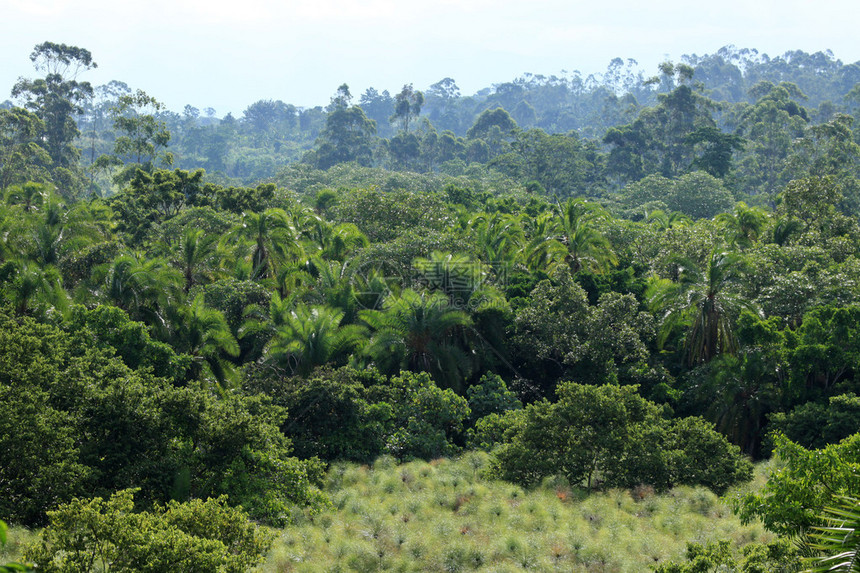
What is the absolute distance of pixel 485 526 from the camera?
1636 cm

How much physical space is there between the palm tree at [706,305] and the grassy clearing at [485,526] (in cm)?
704

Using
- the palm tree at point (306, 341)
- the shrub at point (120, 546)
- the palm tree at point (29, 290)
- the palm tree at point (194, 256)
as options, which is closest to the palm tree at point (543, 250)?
the palm tree at point (306, 341)

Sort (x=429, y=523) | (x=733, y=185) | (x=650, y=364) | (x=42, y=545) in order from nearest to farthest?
(x=42, y=545), (x=429, y=523), (x=650, y=364), (x=733, y=185)

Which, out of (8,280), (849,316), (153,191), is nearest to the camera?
(849,316)

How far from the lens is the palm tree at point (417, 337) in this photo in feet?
86.0

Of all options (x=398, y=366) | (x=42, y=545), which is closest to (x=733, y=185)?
(x=398, y=366)

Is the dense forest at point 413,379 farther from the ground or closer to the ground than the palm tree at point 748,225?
closer to the ground

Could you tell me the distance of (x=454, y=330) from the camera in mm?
28422

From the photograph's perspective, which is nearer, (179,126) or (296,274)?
(296,274)

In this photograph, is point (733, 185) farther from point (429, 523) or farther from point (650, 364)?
point (429, 523)

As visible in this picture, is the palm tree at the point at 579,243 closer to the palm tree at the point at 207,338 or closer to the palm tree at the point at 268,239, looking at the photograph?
the palm tree at the point at 268,239

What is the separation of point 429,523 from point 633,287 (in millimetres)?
17855

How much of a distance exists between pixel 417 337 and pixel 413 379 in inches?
97.3

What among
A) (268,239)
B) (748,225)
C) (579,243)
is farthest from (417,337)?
(748,225)
